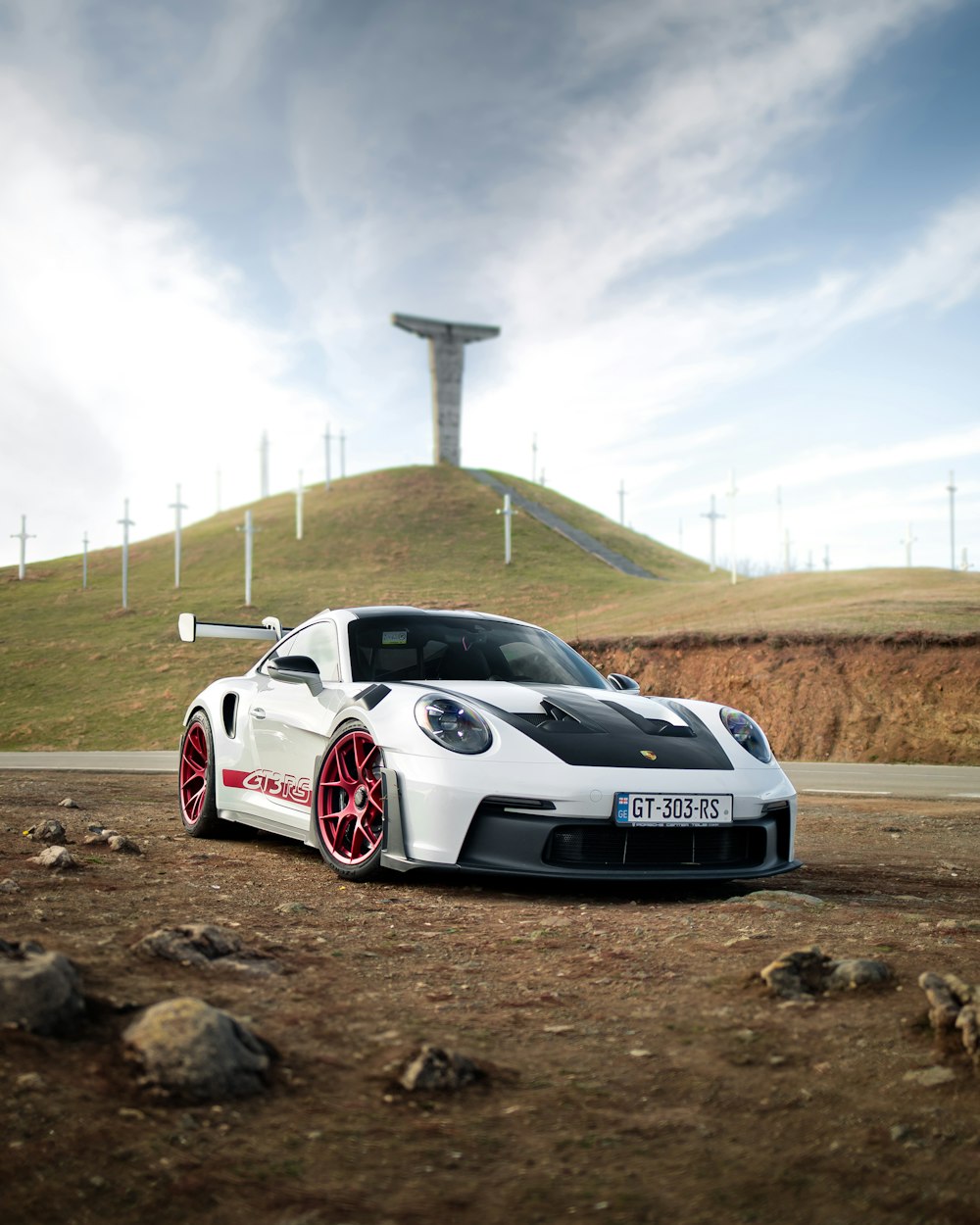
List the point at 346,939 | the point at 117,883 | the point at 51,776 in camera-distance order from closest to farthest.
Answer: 1. the point at 346,939
2. the point at 117,883
3. the point at 51,776

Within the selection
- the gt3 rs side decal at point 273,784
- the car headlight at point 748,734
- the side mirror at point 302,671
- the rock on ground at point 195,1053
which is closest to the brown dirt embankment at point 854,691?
the car headlight at point 748,734

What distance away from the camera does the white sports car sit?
5742 millimetres

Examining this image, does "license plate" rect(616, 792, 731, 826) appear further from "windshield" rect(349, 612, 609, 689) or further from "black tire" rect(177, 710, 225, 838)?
"black tire" rect(177, 710, 225, 838)

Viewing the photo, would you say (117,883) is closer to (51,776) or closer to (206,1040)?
(206,1040)

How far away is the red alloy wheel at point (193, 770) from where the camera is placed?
847cm

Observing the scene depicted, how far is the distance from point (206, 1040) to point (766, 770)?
4254 millimetres

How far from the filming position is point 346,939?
178 inches

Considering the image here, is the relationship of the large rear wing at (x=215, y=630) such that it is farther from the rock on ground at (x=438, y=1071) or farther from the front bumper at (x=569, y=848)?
the rock on ground at (x=438, y=1071)

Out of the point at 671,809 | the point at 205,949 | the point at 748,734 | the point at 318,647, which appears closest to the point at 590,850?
the point at 671,809

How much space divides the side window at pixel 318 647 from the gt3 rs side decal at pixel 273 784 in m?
0.67

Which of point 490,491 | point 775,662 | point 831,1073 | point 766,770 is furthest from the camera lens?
point 490,491

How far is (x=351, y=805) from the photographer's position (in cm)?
634

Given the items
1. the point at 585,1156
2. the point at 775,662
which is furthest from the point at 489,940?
the point at 775,662

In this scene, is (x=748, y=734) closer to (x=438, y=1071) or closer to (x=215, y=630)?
(x=215, y=630)
